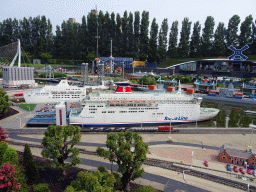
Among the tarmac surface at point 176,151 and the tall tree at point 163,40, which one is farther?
the tall tree at point 163,40

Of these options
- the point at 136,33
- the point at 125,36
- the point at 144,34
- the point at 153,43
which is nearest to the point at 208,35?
the point at 153,43

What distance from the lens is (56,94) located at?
157 ft

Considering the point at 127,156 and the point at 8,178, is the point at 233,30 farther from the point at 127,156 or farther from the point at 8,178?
the point at 8,178

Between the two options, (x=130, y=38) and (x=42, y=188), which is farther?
(x=130, y=38)

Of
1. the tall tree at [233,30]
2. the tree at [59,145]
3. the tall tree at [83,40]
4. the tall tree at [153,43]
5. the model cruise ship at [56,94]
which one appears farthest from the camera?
the tall tree at [83,40]

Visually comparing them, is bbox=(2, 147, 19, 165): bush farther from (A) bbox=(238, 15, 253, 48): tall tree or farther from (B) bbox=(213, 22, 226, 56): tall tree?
(A) bbox=(238, 15, 253, 48): tall tree

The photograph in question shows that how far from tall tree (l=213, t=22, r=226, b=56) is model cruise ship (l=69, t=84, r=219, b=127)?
6948 centimetres

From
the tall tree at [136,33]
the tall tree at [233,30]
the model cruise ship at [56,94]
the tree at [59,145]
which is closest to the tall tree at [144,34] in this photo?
the tall tree at [136,33]

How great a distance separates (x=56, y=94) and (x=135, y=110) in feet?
84.0

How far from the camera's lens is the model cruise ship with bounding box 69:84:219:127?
3005 centimetres

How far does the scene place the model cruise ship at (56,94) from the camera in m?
45.4

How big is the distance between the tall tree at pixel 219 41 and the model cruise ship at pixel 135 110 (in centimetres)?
6948

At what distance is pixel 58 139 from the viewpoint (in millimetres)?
16109

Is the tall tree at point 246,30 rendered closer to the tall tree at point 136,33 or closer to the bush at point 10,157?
the tall tree at point 136,33
